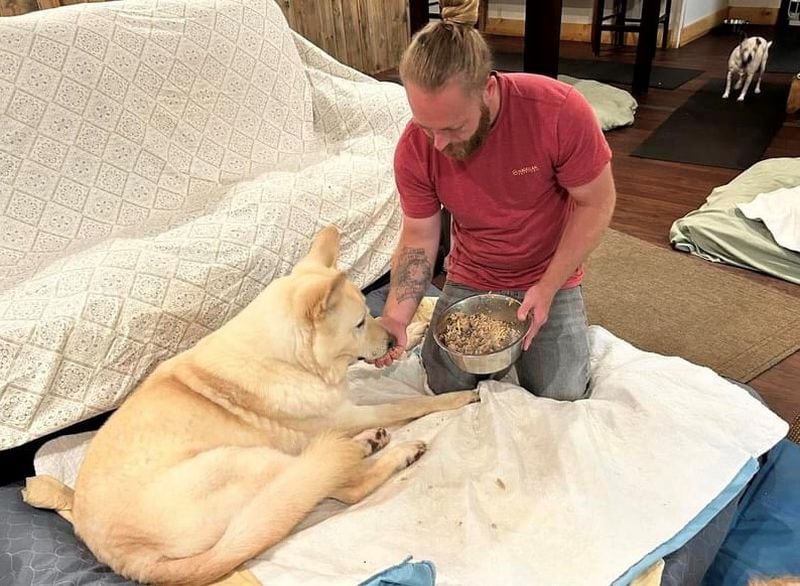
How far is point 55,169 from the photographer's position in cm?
207

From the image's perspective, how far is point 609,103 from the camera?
4629 mm

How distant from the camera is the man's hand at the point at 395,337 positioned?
1659mm

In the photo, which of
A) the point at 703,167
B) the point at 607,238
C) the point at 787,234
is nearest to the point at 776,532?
the point at 787,234

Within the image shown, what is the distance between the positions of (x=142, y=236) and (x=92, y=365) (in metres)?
0.59

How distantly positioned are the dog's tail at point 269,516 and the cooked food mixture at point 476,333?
1.43 ft

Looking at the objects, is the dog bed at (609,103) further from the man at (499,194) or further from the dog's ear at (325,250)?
the dog's ear at (325,250)

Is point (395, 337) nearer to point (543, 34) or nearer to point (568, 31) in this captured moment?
point (543, 34)

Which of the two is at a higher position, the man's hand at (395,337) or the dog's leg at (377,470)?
the man's hand at (395,337)

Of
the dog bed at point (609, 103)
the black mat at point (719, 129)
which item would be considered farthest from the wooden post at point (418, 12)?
the black mat at point (719, 129)

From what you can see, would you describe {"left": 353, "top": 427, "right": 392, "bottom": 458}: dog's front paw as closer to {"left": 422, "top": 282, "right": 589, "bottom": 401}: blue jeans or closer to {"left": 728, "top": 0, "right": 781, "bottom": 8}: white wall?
{"left": 422, "top": 282, "right": 589, "bottom": 401}: blue jeans

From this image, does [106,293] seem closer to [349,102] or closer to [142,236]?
[142,236]

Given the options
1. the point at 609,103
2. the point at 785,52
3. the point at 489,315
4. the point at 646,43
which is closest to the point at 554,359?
the point at 489,315

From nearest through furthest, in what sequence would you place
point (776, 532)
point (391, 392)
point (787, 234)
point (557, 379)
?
point (776, 532) → point (557, 379) → point (391, 392) → point (787, 234)

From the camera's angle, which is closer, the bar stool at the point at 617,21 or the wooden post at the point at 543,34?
the wooden post at the point at 543,34
